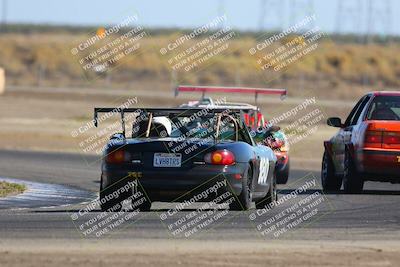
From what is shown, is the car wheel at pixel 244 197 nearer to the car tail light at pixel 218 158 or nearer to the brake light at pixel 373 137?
the car tail light at pixel 218 158

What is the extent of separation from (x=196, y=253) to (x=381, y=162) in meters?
8.64

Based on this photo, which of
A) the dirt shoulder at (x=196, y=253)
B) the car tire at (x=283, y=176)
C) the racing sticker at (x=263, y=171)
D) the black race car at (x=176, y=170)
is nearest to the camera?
the dirt shoulder at (x=196, y=253)

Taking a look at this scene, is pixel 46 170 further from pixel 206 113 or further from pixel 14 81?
pixel 14 81

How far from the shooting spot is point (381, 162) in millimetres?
20719

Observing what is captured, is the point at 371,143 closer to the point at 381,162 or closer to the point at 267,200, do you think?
the point at 381,162

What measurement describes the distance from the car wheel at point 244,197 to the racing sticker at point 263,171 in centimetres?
61

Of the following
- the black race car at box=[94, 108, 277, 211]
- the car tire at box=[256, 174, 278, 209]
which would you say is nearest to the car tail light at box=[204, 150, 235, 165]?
the black race car at box=[94, 108, 277, 211]

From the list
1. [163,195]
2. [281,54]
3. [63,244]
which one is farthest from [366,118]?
[281,54]

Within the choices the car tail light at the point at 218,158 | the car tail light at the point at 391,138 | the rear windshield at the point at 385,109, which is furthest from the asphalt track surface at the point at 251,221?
the rear windshield at the point at 385,109

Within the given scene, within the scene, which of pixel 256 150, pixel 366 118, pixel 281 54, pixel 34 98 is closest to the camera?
pixel 256 150

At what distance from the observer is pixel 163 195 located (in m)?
16.6

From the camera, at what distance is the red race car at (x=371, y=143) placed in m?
20.7

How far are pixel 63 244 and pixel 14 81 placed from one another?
2638 inches

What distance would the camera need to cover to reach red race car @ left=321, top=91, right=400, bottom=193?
2067cm
